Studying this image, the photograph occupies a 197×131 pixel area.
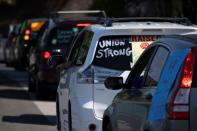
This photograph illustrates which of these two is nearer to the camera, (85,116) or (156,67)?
(156,67)

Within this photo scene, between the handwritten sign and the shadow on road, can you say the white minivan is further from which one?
the shadow on road

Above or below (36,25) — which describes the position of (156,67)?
below

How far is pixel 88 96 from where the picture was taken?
33.7ft

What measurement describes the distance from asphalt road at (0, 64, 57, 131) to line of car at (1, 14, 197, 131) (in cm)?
213

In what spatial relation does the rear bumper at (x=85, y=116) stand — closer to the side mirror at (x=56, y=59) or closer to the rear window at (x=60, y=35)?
the side mirror at (x=56, y=59)

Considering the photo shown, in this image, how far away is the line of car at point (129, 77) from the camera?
6.70 metres

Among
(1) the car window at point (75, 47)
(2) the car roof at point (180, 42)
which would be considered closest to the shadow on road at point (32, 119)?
(1) the car window at point (75, 47)

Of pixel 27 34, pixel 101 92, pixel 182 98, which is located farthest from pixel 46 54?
pixel 27 34

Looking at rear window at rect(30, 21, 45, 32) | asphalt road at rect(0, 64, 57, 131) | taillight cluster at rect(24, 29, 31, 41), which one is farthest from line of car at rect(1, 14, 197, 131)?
rear window at rect(30, 21, 45, 32)

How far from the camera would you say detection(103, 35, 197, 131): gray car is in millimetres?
6609

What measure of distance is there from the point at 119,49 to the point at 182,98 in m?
3.97

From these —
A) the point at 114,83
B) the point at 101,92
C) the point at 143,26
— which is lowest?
the point at 101,92

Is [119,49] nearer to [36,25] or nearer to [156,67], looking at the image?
[156,67]

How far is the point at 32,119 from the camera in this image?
50.3 ft
